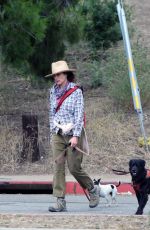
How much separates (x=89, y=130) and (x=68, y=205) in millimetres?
5421

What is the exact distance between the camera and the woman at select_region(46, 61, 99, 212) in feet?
33.6

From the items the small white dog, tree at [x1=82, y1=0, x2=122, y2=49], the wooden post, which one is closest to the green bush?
tree at [x1=82, y1=0, x2=122, y2=49]

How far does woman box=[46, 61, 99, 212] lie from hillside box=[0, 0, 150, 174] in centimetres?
556

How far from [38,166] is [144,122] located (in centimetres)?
309

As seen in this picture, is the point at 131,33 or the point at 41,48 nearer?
the point at 41,48

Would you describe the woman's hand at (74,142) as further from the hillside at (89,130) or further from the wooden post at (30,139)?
the wooden post at (30,139)

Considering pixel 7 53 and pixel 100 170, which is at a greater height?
pixel 7 53

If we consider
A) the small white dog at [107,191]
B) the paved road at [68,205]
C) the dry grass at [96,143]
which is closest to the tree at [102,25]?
the dry grass at [96,143]

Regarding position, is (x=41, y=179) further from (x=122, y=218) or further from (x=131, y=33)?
(x=131, y=33)

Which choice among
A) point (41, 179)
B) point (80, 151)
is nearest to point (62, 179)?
point (80, 151)

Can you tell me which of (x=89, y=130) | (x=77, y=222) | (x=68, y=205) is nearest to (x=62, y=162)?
(x=68, y=205)

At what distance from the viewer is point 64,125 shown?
1027cm

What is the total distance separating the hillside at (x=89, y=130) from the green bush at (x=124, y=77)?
0.91 feet

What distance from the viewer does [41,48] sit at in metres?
18.3
